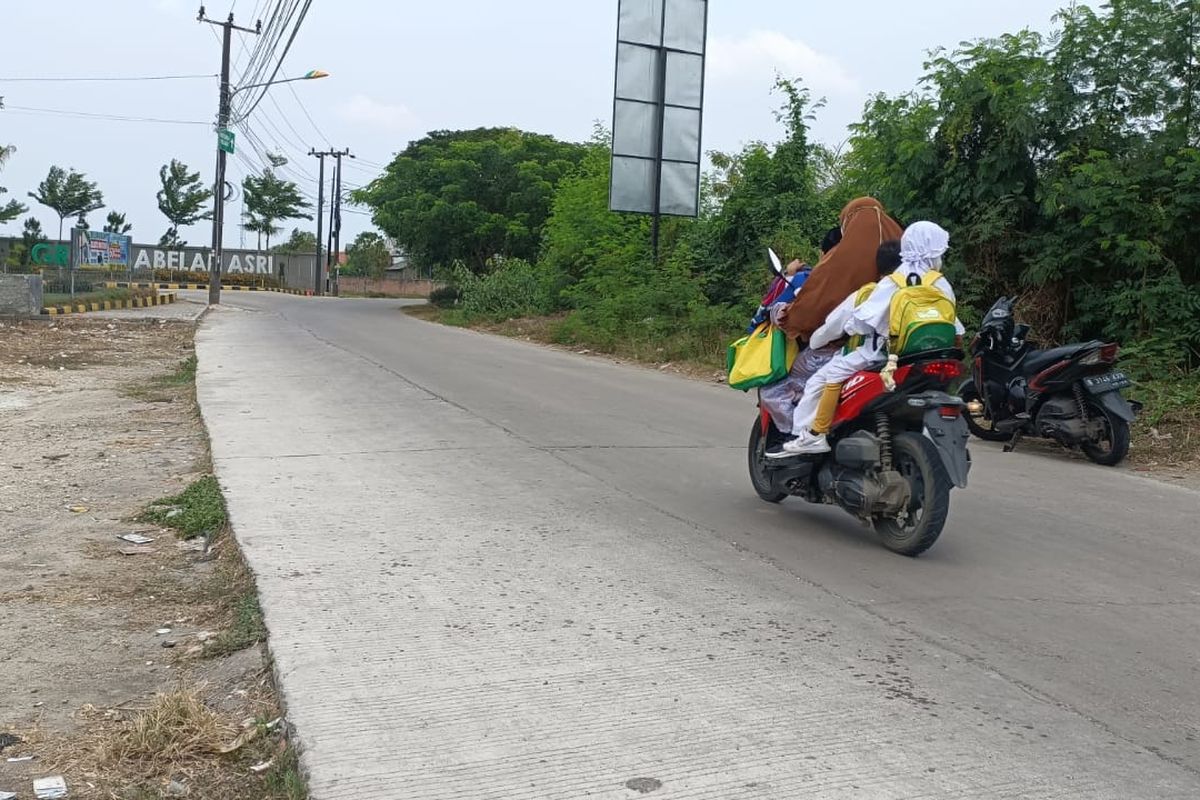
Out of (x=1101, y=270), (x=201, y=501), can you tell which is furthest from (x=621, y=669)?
(x=1101, y=270)

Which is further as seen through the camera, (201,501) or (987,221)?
(987,221)

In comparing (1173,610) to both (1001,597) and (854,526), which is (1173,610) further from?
(854,526)

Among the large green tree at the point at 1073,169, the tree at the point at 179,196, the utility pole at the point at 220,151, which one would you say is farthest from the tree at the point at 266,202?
the large green tree at the point at 1073,169

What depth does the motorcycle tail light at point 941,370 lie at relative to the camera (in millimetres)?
5488

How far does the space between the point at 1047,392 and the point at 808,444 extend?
3.89m

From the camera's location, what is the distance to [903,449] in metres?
5.60

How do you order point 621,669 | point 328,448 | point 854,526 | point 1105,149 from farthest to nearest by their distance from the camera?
point 1105,149
point 328,448
point 854,526
point 621,669

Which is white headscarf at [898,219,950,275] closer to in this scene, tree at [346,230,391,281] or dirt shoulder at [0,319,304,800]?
dirt shoulder at [0,319,304,800]

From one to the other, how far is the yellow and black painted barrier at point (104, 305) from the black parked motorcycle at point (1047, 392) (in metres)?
22.7

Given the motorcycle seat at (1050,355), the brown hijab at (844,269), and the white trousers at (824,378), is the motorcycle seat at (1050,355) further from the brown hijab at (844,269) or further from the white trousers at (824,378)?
the white trousers at (824,378)

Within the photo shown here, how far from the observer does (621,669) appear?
3857 mm

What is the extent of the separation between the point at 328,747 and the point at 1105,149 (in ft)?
37.7

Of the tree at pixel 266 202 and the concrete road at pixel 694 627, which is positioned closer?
the concrete road at pixel 694 627

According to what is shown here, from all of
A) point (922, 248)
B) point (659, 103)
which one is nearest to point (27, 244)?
point (659, 103)
